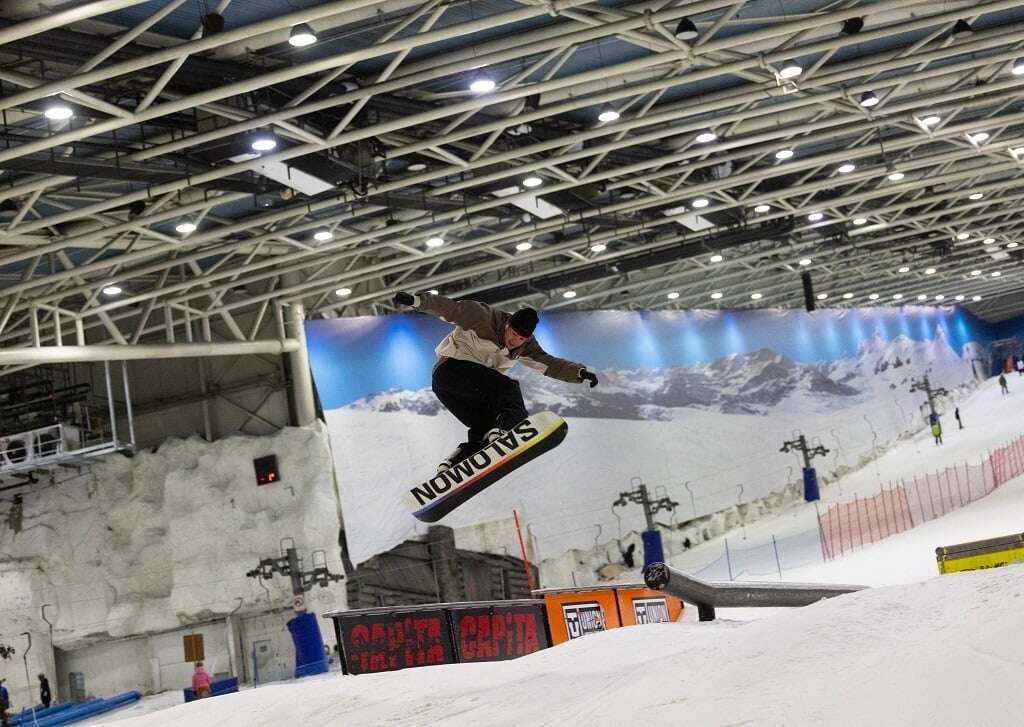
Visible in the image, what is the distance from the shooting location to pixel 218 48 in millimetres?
13211

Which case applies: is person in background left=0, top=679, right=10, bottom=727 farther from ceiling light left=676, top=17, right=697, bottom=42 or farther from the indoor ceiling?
ceiling light left=676, top=17, right=697, bottom=42

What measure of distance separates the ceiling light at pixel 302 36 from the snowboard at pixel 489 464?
220 inches

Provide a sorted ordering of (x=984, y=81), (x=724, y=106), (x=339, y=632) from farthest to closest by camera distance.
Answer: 1. (x=984, y=81)
2. (x=724, y=106)
3. (x=339, y=632)

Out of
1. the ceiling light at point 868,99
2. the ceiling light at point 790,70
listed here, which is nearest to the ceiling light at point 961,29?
the ceiling light at point 868,99

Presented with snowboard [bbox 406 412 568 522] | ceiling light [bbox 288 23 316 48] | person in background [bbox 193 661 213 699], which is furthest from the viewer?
person in background [bbox 193 661 213 699]

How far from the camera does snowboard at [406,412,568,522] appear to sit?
877cm

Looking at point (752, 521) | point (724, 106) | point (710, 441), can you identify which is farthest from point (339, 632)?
point (752, 521)

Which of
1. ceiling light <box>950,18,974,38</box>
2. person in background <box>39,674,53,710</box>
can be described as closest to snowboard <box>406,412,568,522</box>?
ceiling light <box>950,18,974,38</box>

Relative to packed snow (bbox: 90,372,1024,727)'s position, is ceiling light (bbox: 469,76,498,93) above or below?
above

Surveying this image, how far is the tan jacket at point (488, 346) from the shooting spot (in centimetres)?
845

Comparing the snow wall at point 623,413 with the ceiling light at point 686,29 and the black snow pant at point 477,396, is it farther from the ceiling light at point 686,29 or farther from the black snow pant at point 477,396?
the black snow pant at point 477,396

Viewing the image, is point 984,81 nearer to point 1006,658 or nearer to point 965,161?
point 965,161

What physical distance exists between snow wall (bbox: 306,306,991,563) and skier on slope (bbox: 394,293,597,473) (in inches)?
554

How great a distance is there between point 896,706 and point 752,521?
1090 inches
